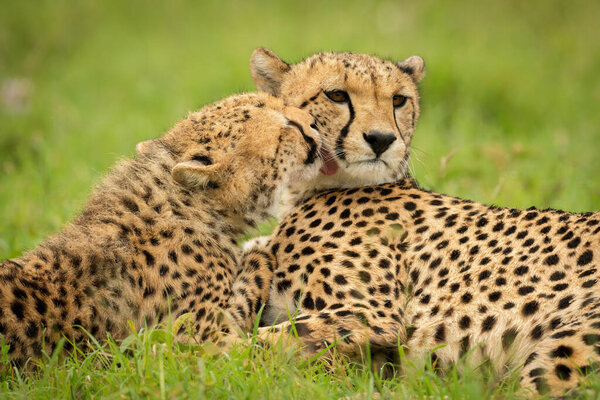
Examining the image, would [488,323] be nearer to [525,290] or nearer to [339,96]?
[525,290]

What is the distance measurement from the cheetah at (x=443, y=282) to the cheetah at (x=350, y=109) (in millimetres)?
123

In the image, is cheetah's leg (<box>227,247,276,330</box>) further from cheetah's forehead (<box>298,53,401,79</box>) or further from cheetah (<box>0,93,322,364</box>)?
cheetah's forehead (<box>298,53,401,79</box>)

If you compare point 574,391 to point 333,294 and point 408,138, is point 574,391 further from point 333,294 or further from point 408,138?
point 408,138

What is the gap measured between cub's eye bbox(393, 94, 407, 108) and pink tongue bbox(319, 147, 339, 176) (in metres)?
0.42

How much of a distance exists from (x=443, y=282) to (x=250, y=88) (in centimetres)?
447

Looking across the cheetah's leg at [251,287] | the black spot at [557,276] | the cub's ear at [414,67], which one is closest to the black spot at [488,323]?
the black spot at [557,276]

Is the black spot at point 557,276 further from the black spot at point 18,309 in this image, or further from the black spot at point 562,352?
the black spot at point 18,309

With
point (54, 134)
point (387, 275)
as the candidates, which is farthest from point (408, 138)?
point (54, 134)

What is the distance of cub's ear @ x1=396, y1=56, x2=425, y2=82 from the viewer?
364cm

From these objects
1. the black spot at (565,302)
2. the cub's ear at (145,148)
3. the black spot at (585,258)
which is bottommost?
the black spot at (565,302)

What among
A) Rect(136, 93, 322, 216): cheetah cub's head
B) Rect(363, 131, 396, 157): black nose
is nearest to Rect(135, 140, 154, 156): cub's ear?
Rect(136, 93, 322, 216): cheetah cub's head

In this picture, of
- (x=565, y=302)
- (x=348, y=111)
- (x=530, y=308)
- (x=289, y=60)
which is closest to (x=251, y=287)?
(x=348, y=111)

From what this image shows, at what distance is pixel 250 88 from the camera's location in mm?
6977

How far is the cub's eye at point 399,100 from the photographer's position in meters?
3.35
